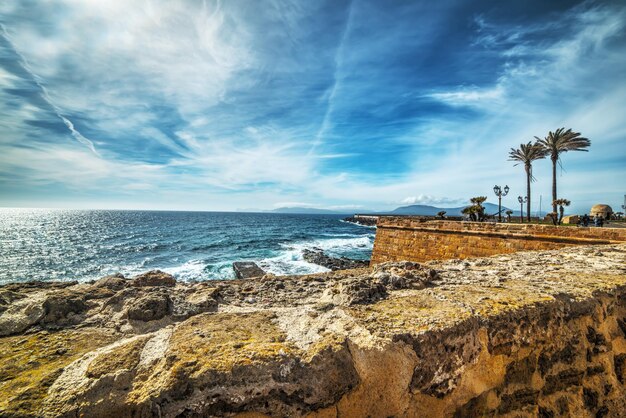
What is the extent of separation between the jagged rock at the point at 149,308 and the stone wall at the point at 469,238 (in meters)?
10.6

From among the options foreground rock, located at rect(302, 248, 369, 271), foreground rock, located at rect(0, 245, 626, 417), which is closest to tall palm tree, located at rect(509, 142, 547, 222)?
foreground rock, located at rect(302, 248, 369, 271)

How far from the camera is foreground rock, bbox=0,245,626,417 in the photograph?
1299mm

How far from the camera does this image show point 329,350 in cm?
147

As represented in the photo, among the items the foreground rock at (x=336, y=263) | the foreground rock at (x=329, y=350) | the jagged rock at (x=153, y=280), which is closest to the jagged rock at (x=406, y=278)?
the foreground rock at (x=329, y=350)

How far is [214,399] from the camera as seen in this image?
127 centimetres

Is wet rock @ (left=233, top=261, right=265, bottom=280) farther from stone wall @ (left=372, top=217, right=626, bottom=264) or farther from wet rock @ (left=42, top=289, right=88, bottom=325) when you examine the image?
wet rock @ (left=42, top=289, right=88, bottom=325)

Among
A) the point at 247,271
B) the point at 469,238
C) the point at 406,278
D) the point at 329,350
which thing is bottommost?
the point at 247,271

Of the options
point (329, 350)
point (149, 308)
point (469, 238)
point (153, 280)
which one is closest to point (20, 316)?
point (149, 308)

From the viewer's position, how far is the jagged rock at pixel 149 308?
195 centimetres

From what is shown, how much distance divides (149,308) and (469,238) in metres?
11.5

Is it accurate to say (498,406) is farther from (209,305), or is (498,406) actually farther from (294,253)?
(294,253)

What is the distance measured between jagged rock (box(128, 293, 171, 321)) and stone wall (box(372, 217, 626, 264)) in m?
10.6

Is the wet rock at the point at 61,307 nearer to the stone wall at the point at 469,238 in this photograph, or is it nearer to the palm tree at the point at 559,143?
the stone wall at the point at 469,238

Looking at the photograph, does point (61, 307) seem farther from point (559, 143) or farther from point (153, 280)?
point (559, 143)
